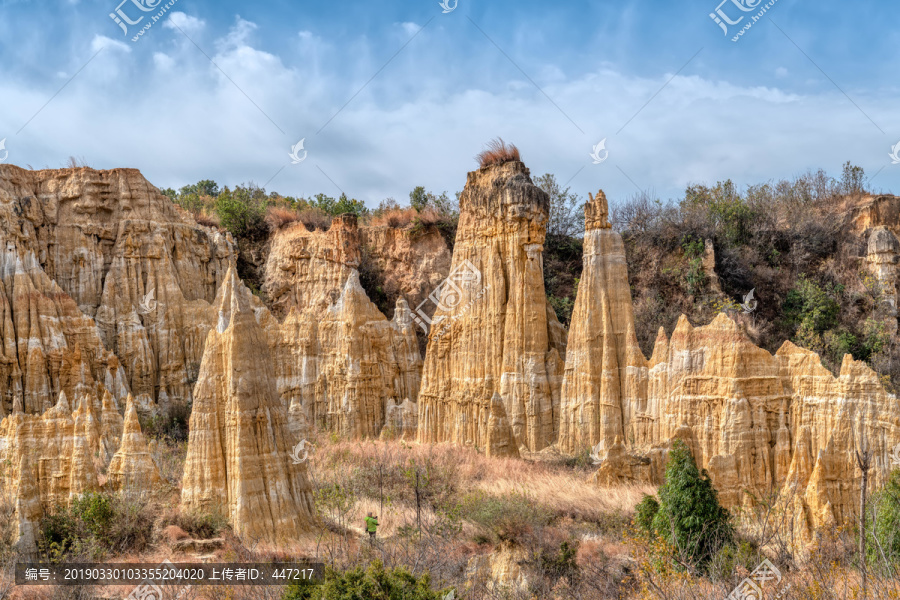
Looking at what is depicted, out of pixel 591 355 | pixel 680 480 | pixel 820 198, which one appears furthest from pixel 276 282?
pixel 820 198

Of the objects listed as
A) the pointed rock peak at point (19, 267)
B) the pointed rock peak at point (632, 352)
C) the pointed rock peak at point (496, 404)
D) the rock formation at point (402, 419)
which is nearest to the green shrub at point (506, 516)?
the pointed rock peak at point (496, 404)

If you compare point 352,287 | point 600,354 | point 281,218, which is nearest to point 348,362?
point 352,287

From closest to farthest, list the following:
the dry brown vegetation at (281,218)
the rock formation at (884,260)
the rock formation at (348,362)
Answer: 1. the rock formation at (348,362)
2. the rock formation at (884,260)
3. the dry brown vegetation at (281,218)

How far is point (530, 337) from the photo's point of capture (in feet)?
77.3

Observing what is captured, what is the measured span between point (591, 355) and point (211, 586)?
494 inches

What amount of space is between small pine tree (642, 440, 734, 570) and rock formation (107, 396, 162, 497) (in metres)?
11.5

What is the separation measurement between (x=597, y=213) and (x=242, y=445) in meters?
Result: 12.6

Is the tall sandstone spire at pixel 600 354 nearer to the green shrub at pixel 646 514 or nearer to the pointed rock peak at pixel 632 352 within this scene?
the pointed rock peak at pixel 632 352

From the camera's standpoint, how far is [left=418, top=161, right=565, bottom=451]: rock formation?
23359 mm

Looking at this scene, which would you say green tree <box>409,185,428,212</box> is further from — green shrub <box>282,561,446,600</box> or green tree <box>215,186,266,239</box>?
green shrub <box>282,561,446,600</box>

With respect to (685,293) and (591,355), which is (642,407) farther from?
(685,293)

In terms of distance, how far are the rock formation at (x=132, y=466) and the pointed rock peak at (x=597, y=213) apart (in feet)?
44.6

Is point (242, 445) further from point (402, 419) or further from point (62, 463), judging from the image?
point (402, 419)

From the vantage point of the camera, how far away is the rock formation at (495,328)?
2336cm
